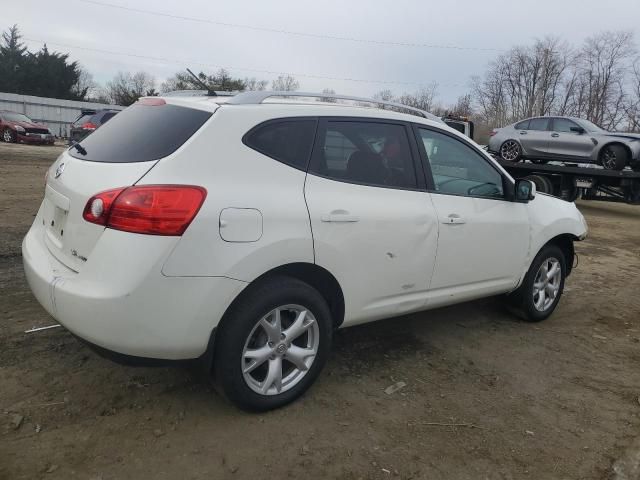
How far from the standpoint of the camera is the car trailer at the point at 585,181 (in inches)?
506

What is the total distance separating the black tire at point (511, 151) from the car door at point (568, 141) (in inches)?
35.0

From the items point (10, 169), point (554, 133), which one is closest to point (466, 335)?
point (554, 133)

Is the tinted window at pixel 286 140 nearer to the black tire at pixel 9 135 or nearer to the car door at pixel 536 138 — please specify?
the car door at pixel 536 138

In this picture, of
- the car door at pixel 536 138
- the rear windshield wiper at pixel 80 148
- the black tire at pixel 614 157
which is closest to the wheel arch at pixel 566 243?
the rear windshield wiper at pixel 80 148

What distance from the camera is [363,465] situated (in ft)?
8.67

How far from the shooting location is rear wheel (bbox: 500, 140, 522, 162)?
48.5 ft

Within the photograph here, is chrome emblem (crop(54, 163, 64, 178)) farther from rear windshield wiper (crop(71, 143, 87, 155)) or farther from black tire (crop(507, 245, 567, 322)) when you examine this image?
black tire (crop(507, 245, 567, 322))

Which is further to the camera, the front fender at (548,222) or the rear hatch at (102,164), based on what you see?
the front fender at (548,222)

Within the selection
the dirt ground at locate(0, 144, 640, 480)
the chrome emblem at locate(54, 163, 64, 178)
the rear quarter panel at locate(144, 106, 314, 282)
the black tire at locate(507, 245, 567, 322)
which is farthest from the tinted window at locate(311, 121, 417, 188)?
the black tire at locate(507, 245, 567, 322)

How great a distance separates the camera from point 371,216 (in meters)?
3.24

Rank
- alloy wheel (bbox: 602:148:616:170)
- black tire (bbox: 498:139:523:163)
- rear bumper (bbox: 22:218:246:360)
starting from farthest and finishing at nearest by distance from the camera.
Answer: black tire (bbox: 498:139:523:163)
alloy wheel (bbox: 602:148:616:170)
rear bumper (bbox: 22:218:246:360)

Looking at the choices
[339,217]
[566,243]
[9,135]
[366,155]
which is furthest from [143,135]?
[9,135]

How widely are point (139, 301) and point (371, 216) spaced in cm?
144

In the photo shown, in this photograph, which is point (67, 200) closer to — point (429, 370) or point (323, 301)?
point (323, 301)
